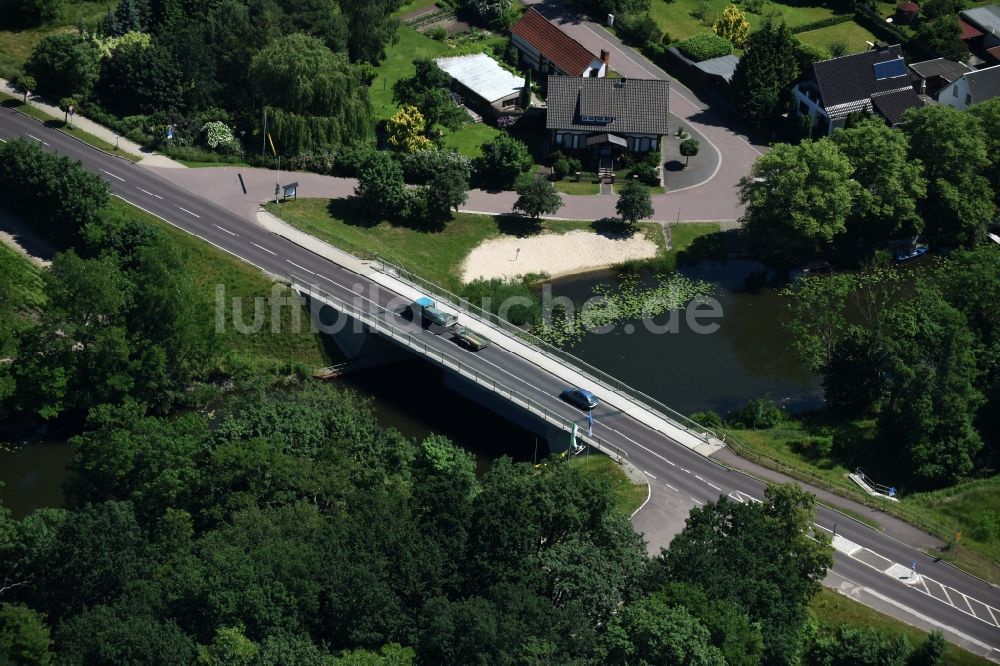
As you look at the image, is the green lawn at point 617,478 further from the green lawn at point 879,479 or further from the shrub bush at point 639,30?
the shrub bush at point 639,30

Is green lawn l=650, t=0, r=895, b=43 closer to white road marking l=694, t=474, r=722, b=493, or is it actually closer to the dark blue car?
the dark blue car

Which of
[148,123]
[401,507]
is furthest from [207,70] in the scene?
[401,507]

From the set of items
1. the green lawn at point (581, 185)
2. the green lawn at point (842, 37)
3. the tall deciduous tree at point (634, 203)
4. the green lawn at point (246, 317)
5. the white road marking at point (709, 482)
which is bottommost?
the white road marking at point (709, 482)

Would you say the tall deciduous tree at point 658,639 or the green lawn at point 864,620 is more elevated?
the tall deciduous tree at point 658,639

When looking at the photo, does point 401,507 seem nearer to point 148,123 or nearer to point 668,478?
point 668,478

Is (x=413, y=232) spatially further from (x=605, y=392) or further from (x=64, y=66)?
(x=64, y=66)

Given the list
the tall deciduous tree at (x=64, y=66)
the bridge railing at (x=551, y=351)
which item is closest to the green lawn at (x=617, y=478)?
the bridge railing at (x=551, y=351)
